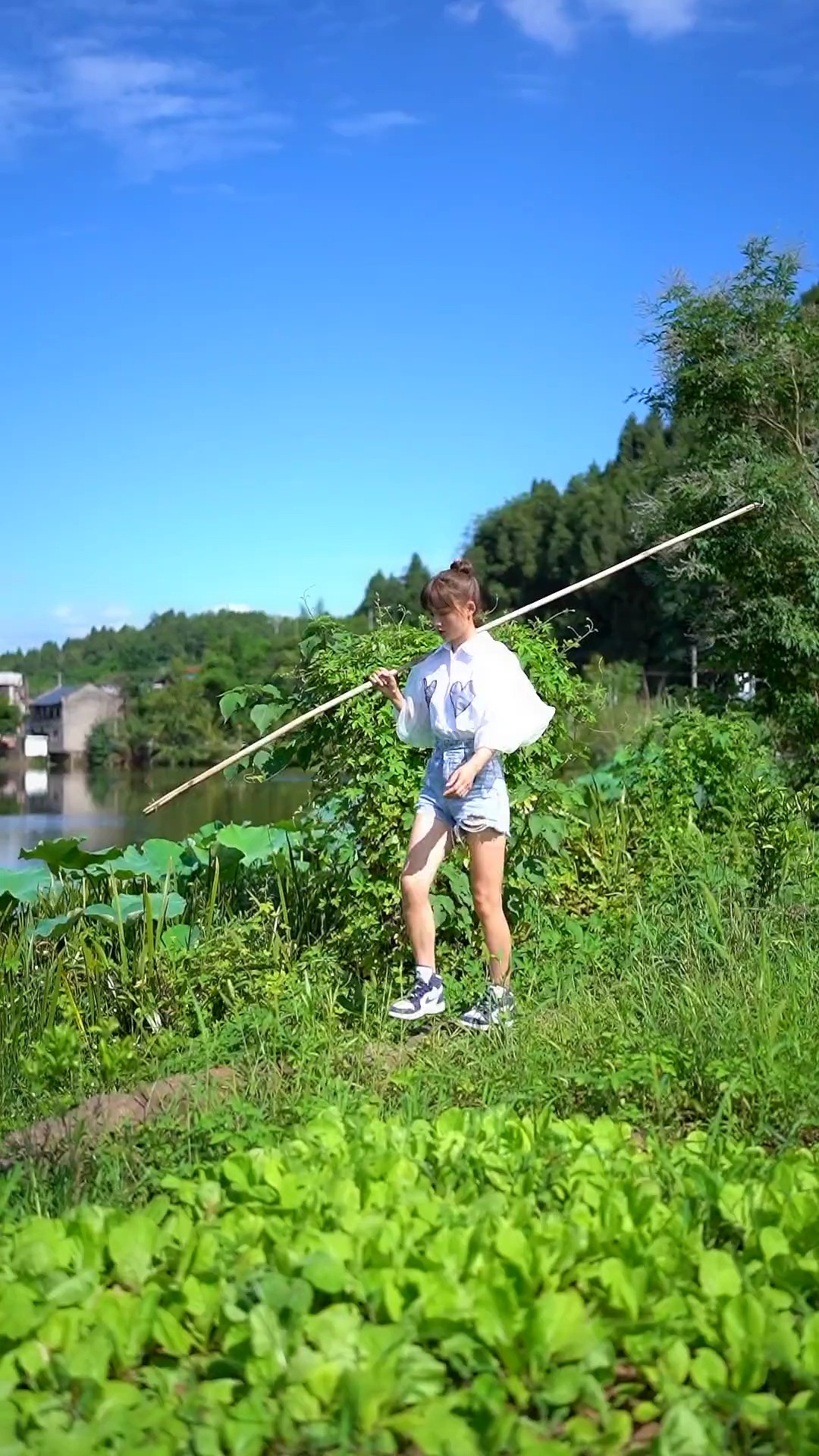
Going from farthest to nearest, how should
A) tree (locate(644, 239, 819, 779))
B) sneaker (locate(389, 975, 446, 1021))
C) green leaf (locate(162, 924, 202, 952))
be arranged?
tree (locate(644, 239, 819, 779))
green leaf (locate(162, 924, 202, 952))
sneaker (locate(389, 975, 446, 1021))

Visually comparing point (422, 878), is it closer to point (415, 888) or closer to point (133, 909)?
point (415, 888)

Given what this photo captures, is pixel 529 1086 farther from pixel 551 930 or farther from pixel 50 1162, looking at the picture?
pixel 551 930

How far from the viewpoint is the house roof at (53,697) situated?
4522 centimetres

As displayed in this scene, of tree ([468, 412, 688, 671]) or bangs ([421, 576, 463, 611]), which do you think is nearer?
bangs ([421, 576, 463, 611])

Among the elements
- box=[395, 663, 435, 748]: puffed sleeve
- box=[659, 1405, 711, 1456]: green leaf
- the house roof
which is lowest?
box=[659, 1405, 711, 1456]: green leaf

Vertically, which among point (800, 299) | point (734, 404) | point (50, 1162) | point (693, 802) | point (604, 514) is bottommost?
point (50, 1162)

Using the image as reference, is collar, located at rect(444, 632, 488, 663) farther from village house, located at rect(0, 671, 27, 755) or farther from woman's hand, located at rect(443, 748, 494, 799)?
village house, located at rect(0, 671, 27, 755)

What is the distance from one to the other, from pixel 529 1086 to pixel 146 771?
30.1m

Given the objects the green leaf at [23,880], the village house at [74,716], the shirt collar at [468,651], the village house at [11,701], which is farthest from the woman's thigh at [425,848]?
the village house at [11,701]

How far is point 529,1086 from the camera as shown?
3699 millimetres

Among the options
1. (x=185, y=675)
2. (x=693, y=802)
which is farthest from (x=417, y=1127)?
(x=185, y=675)

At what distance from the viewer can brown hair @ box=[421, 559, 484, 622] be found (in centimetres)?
480

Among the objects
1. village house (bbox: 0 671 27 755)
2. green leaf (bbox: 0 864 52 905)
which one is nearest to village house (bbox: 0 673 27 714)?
village house (bbox: 0 671 27 755)

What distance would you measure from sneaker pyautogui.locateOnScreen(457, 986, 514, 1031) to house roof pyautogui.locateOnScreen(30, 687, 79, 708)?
40.8 m
